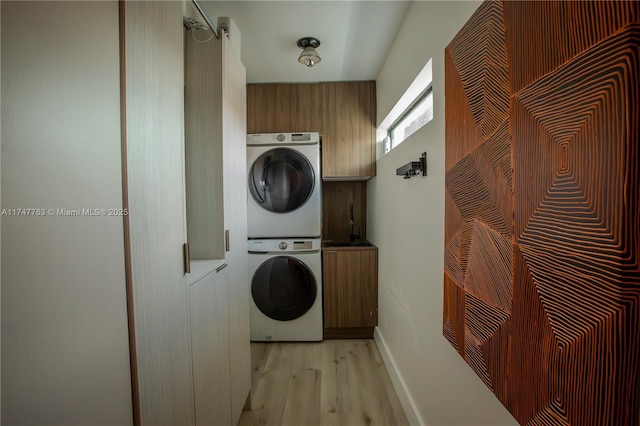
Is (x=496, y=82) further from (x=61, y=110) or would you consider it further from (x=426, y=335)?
(x=426, y=335)

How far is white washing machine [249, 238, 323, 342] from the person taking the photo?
2.78 meters

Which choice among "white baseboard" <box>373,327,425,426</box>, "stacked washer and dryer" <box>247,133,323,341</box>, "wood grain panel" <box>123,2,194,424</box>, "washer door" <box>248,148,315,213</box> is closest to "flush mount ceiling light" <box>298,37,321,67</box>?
"stacked washer and dryer" <box>247,133,323,341</box>

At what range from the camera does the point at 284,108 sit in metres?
2.90

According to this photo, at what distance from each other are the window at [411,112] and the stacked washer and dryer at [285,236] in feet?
2.32

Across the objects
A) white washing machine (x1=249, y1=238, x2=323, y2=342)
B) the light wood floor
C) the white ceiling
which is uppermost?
the white ceiling

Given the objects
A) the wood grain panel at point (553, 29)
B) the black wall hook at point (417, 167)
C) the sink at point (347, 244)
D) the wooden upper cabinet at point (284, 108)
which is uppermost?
the wooden upper cabinet at point (284, 108)

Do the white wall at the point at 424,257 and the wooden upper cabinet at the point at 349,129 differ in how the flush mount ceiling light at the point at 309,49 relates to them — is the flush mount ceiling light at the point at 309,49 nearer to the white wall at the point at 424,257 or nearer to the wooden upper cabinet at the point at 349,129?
the white wall at the point at 424,257

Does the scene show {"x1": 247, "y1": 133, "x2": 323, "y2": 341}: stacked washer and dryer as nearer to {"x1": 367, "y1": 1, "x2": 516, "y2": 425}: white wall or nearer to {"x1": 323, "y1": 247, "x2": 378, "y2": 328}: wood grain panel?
{"x1": 323, "y1": 247, "x2": 378, "y2": 328}: wood grain panel

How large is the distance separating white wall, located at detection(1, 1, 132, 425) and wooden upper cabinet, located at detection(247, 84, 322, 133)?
225 centimetres

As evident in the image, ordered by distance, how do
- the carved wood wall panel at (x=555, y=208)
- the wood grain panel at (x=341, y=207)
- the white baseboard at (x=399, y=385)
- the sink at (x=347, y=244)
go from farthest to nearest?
the wood grain panel at (x=341, y=207) → the sink at (x=347, y=244) → the white baseboard at (x=399, y=385) → the carved wood wall panel at (x=555, y=208)

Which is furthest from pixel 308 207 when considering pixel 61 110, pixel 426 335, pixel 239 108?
pixel 61 110

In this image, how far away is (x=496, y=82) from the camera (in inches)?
31.4

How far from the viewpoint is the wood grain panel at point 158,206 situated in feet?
2.50

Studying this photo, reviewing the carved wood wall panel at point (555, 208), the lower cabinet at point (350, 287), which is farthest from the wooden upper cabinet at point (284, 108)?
the carved wood wall panel at point (555, 208)
